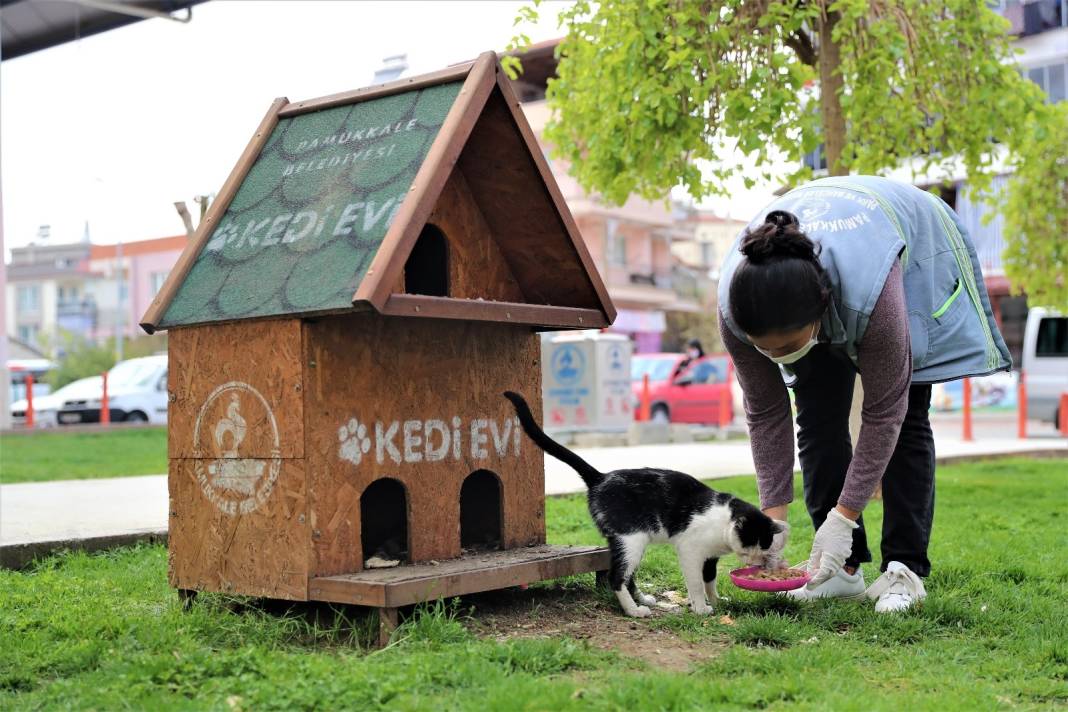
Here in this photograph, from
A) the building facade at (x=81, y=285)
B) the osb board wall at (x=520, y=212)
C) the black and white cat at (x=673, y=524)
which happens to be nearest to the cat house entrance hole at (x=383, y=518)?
the black and white cat at (x=673, y=524)

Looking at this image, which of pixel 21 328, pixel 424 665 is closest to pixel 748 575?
pixel 424 665

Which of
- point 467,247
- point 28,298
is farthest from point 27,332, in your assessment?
point 467,247

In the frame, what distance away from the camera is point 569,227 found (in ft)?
14.2

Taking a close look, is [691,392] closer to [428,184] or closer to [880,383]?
[880,383]

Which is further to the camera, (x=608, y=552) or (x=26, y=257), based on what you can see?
(x=26, y=257)

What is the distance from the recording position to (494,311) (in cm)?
396

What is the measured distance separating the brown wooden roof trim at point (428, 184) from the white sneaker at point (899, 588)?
2.00m

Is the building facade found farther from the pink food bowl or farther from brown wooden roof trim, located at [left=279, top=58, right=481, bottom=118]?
the pink food bowl

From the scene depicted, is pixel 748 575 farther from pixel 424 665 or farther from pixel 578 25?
pixel 578 25

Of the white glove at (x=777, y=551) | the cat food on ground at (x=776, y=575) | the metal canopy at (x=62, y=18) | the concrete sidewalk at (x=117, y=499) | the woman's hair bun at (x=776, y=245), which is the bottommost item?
the concrete sidewalk at (x=117, y=499)

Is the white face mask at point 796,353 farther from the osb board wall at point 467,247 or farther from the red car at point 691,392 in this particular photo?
the red car at point 691,392

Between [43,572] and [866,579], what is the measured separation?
141 inches

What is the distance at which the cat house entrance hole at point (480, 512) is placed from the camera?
182 inches

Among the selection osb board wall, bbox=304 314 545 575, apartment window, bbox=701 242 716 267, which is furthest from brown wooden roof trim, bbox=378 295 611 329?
apartment window, bbox=701 242 716 267
